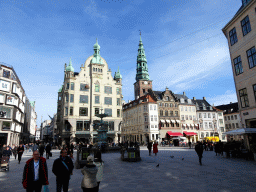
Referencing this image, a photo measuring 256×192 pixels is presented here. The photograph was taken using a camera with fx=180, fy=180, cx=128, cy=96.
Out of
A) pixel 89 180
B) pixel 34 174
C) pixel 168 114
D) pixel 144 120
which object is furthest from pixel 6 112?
pixel 168 114

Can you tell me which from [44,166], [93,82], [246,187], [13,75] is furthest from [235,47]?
[13,75]

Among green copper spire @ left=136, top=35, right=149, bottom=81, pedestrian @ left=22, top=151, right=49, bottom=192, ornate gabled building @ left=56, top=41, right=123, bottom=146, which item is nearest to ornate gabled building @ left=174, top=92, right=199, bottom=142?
ornate gabled building @ left=56, top=41, right=123, bottom=146

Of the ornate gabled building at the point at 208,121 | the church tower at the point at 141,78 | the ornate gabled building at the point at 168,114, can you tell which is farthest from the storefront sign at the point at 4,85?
the ornate gabled building at the point at 208,121

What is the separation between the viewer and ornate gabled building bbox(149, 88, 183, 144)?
54.4m

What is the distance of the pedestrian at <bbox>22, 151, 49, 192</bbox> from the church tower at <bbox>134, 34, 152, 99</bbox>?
7428 cm

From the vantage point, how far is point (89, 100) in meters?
44.2

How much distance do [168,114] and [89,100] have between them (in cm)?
2624

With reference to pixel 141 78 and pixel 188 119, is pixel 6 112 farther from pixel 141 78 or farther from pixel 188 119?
pixel 141 78

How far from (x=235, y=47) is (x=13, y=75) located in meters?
43.9

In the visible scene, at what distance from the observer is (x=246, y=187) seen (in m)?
7.14

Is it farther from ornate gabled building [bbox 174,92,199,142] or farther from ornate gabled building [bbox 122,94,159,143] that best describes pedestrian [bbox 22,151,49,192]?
ornate gabled building [bbox 174,92,199,142]

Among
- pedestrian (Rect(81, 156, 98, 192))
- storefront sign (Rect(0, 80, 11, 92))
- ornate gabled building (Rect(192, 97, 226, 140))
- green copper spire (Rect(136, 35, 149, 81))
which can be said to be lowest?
pedestrian (Rect(81, 156, 98, 192))

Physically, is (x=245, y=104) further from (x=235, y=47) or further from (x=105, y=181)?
(x=105, y=181)

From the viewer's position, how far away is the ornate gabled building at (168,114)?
2142 inches
